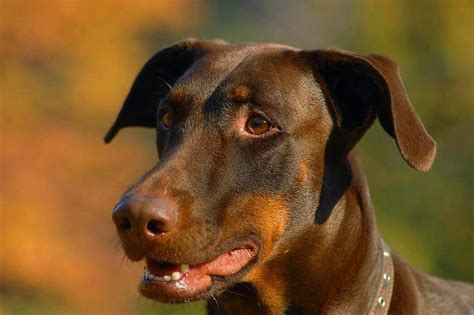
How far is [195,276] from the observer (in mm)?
4883

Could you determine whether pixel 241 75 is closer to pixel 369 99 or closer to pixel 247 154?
pixel 247 154

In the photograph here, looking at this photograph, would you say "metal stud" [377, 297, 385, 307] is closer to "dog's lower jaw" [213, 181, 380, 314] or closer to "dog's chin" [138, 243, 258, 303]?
"dog's lower jaw" [213, 181, 380, 314]

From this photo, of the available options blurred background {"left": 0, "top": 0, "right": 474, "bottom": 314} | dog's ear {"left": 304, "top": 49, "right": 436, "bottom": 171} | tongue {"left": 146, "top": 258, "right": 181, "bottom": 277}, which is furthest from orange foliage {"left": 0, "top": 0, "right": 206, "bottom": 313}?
A: tongue {"left": 146, "top": 258, "right": 181, "bottom": 277}

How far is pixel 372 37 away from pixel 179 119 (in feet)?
50.0

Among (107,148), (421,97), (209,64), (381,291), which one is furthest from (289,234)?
(107,148)

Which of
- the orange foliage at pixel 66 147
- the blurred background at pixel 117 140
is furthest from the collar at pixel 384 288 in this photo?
the orange foliage at pixel 66 147

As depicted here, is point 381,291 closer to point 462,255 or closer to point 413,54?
point 462,255

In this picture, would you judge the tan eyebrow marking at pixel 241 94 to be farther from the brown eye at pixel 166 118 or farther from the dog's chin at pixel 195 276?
the dog's chin at pixel 195 276

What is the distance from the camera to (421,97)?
19391 mm

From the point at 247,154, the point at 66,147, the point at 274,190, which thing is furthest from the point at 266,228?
the point at 66,147

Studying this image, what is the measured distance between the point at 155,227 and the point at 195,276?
0.41 meters

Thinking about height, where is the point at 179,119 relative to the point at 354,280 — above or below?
above

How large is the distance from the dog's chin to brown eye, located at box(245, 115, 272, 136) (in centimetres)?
52

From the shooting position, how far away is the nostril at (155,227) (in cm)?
457
